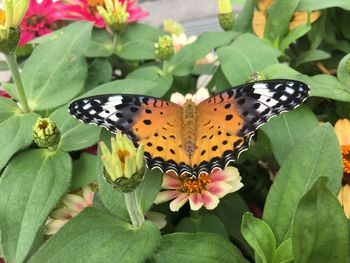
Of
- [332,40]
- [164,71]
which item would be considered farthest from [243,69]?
[332,40]

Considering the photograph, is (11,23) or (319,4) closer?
(11,23)

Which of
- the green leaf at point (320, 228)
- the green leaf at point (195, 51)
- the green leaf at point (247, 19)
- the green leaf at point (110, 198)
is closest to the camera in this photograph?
the green leaf at point (320, 228)

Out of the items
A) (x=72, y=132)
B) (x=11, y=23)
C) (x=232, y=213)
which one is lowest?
(x=232, y=213)

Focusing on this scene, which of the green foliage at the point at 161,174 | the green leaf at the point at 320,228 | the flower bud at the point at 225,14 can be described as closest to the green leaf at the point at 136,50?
the green foliage at the point at 161,174

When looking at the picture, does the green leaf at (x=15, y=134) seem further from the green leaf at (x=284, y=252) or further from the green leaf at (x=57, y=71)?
the green leaf at (x=284, y=252)

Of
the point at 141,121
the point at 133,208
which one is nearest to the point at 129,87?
the point at 141,121

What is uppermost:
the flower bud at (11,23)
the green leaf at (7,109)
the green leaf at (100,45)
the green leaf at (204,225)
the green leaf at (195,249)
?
the flower bud at (11,23)

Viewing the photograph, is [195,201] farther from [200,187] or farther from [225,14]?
[225,14]

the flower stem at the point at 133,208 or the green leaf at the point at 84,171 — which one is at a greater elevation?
the flower stem at the point at 133,208
